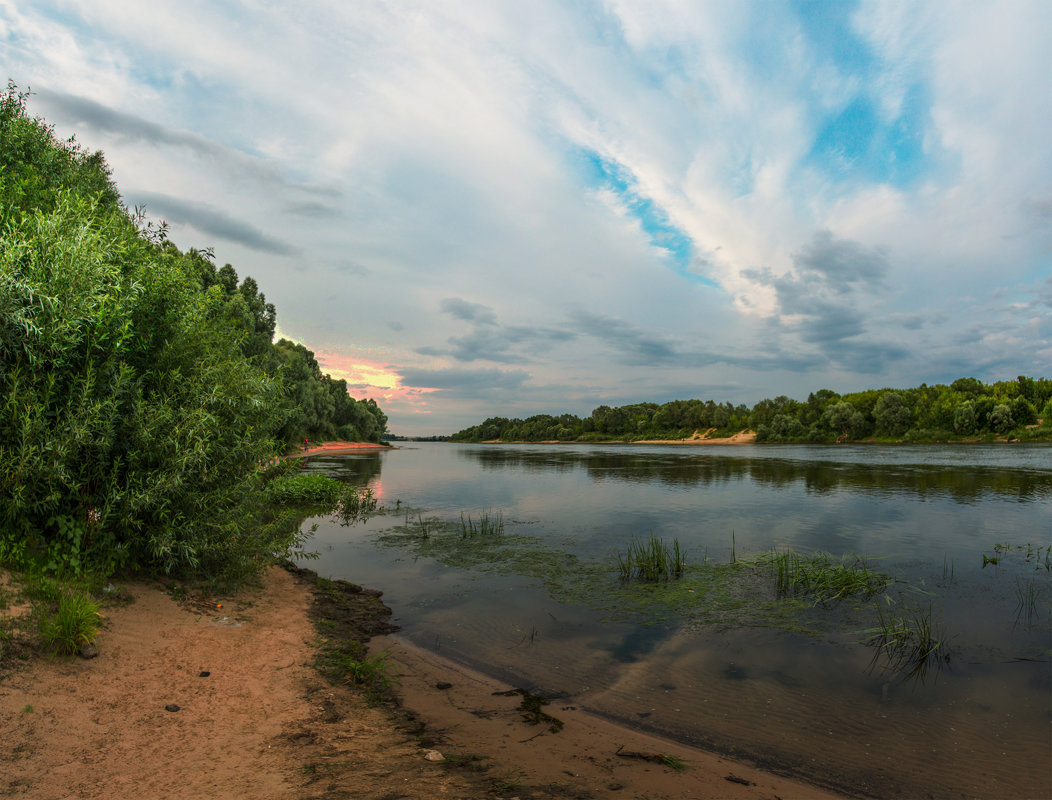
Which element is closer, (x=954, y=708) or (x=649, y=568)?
(x=954, y=708)

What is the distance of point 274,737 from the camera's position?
6.73m

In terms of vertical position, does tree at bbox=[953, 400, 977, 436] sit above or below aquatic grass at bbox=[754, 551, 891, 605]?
above

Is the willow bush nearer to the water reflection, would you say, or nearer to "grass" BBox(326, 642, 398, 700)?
"grass" BBox(326, 642, 398, 700)

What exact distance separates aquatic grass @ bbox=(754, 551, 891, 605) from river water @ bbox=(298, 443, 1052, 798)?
44 cm

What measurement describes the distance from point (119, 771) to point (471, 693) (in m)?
5.15

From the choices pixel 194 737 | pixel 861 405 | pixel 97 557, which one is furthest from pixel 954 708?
pixel 861 405

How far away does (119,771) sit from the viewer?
5.57m

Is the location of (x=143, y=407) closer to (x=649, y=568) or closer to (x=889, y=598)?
(x=649, y=568)

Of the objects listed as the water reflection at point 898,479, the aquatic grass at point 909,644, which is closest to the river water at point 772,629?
the aquatic grass at point 909,644

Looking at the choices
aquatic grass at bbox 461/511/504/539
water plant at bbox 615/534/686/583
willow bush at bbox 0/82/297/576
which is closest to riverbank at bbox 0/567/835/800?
willow bush at bbox 0/82/297/576

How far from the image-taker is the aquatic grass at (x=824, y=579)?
15.0 m

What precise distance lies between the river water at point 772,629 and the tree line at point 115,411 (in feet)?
18.4

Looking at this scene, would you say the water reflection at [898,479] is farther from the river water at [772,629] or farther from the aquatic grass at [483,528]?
the aquatic grass at [483,528]

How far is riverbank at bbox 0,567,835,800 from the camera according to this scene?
5590 millimetres
